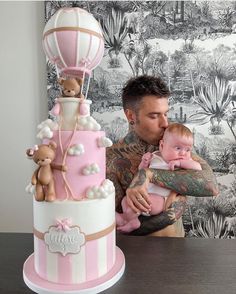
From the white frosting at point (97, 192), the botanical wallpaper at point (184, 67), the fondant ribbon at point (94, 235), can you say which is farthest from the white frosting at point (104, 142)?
the botanical wallpaper at point (184, 67)

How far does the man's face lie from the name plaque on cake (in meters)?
0.57

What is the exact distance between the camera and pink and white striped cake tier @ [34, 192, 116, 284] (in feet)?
1.94

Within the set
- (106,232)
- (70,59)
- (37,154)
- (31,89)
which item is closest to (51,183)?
(37,154)

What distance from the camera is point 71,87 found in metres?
0.62

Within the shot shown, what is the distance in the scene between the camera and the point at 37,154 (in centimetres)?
57

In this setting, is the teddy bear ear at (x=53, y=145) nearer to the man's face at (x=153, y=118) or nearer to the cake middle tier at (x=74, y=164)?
the cake middle tier at (x=74, y=164)

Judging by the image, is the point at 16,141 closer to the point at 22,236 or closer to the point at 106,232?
the point at 22,236

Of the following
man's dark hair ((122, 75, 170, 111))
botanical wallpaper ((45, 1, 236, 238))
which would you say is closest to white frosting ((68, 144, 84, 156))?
man's dark hair ((122, 75, 170, 111))

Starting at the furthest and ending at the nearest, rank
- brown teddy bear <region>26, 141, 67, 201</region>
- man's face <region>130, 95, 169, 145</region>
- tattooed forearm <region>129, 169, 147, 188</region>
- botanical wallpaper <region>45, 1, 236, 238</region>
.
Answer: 1. botanical wallpaper <region>45, 1, 236, 238</region>
2. man's face <region>130, 95, 169, 145</region>
3. tattooed forearm <region>129, 169, 147, 188</region>
4. brown teddy bear <region>26, 141, 67, 201</region>

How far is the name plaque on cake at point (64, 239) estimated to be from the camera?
1.93 ft

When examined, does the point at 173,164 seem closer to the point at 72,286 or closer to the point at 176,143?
the point at 176,143

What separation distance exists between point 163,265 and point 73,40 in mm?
603

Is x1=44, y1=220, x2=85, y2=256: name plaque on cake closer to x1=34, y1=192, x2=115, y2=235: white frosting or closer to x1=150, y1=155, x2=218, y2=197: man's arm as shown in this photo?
x1=34, y1=192, x2=115, y2=235: white frosting

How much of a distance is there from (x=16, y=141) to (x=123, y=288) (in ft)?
3.49
